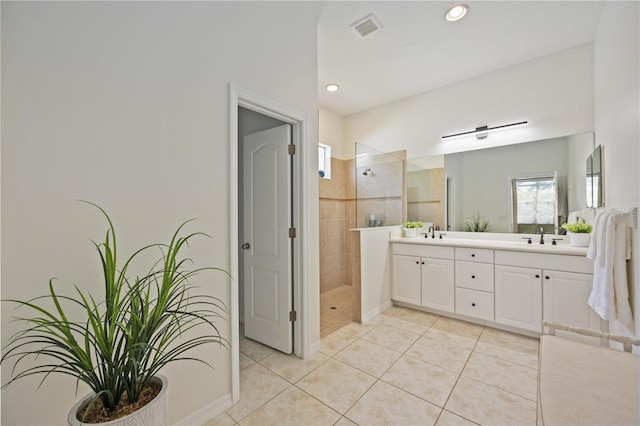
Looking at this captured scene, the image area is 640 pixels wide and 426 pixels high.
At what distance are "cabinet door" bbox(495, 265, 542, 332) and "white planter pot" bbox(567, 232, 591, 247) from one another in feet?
1.43

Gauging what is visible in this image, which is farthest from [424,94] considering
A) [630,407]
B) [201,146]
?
[630,407]

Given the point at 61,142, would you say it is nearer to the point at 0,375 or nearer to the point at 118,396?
the point at 0,375

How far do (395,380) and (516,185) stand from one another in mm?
2520

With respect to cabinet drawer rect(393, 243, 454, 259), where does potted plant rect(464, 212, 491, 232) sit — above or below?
above

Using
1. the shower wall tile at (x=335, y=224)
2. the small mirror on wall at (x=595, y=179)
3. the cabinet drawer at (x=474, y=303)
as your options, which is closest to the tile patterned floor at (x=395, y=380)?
the cabinet drawer at (x=474, y=303)

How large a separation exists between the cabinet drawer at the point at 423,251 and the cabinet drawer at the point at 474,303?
15.3 inches

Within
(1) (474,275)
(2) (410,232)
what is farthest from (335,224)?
(1) (474,275)

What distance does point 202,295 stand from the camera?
1.57 meters

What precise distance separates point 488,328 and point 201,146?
3.10 m

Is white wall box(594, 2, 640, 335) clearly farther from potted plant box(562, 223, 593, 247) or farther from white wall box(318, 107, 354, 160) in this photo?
white wall box(318, 107, 354, 160)

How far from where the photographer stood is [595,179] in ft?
7.66

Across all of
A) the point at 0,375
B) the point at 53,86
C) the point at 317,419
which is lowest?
the point at 317,419

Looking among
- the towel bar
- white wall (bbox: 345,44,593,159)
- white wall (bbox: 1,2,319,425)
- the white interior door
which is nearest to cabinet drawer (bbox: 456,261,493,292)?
the towel bar

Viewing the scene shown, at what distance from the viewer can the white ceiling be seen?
2213 millimetres
